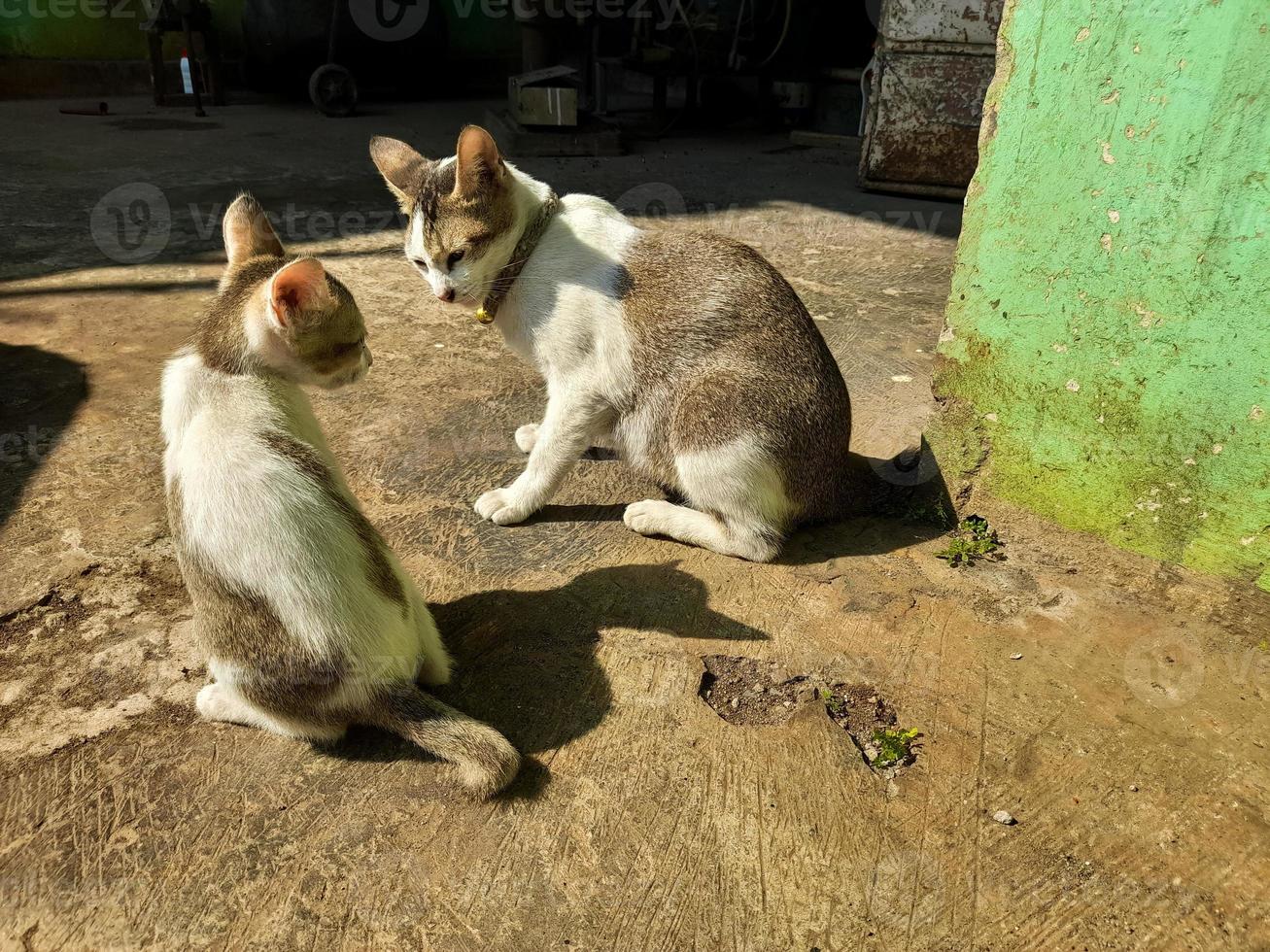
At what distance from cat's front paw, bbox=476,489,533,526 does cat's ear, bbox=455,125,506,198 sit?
1.06 m

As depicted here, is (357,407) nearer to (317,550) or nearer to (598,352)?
(598,352)

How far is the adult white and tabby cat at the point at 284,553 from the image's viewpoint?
207 cm

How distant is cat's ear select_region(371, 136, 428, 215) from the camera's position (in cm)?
323

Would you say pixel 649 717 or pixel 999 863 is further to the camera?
pixel 649 717

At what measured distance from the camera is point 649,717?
2438mm

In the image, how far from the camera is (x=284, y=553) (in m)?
2.06

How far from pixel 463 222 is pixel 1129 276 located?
2141mm

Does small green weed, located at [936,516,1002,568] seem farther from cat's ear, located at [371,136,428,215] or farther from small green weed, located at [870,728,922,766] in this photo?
cat's ear, located at [371,136,428,215]

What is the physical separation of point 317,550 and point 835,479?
187 centimetres

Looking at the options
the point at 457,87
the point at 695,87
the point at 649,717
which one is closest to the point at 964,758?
the point at 649,717
